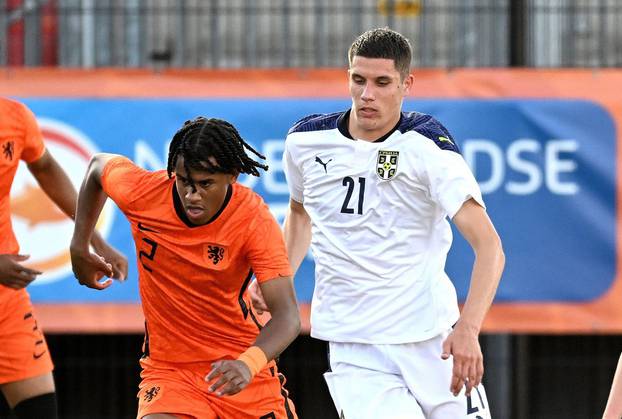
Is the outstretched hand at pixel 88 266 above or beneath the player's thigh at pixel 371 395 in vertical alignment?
above

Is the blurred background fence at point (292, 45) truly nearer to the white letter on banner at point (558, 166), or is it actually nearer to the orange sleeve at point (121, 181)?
the white letter on banner at point (558, 166)

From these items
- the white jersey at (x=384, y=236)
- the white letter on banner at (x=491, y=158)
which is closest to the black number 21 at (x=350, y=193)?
the white jersey at (x=384, y=236)

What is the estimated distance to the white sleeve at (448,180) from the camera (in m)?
4.93

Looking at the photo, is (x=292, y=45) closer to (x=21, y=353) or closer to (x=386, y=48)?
(x=21, y=353)

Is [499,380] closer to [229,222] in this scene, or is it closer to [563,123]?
[563,123]

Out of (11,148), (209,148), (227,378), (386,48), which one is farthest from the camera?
(11,148)

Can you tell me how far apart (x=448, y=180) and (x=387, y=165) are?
12.0 inches

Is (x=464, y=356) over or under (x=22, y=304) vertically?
over

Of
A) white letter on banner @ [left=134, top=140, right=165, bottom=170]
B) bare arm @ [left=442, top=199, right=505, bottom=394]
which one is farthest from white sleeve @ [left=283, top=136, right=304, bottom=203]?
white letter on banner @ [left=134, top=140, right=165, bottom=170]

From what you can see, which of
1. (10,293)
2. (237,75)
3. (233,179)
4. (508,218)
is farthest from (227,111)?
(233,179)

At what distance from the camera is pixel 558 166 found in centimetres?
839

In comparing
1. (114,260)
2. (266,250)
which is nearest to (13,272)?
(114,260)

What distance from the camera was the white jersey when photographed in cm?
516

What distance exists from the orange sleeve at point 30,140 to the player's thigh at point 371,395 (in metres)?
1.97
